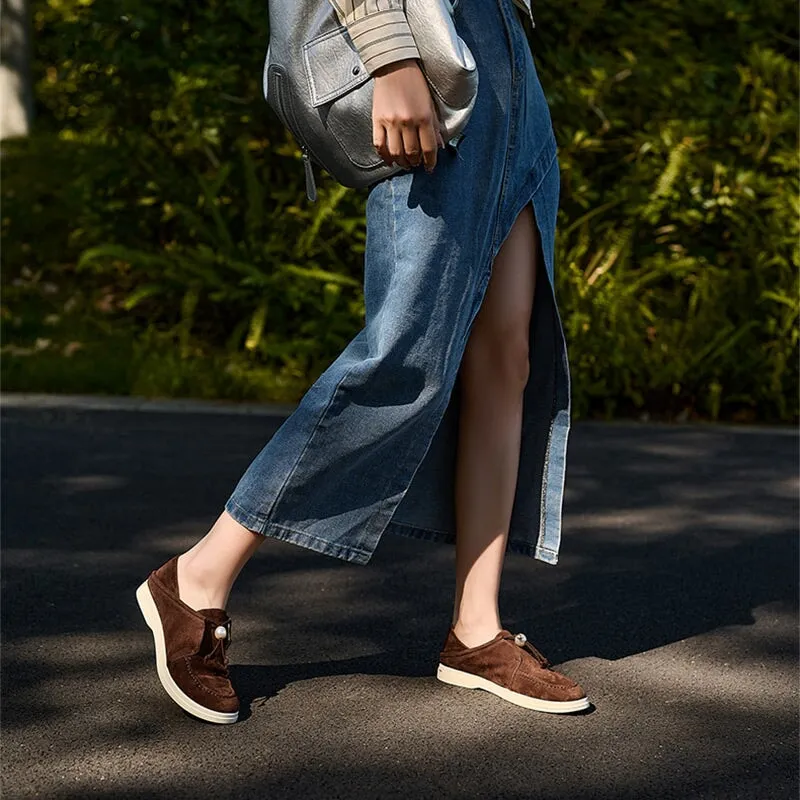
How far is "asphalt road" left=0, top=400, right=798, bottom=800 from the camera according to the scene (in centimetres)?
246

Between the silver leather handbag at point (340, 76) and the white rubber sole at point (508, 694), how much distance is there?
0.98 m

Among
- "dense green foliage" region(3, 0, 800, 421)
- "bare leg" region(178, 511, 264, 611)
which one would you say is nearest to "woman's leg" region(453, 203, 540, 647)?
"bare leg" region(178, 511, 264, 611)

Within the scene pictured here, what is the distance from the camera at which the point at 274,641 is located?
3.21 metres

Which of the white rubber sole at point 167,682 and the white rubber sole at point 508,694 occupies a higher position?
the white rubber sole at point 167,682

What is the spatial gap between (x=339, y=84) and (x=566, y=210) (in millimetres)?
4854

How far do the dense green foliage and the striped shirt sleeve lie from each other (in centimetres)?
422

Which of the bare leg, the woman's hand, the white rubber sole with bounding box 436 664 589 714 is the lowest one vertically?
the white rubber sole with bounding box 436 664 589 714

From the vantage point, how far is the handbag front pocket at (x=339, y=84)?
248 centimetres

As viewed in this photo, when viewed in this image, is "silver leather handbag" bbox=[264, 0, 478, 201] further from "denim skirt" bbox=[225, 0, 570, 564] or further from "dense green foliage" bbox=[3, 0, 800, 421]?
"dense green foliage" bbox=[3, 0, 800, 421]

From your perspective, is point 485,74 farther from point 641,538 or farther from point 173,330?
point 173,330

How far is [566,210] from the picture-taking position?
725 centimetres

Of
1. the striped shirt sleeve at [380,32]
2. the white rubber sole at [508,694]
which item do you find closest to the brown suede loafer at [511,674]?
the white rubber sole at [508,694]

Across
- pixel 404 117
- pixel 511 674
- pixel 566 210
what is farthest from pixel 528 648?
pixel 566 210

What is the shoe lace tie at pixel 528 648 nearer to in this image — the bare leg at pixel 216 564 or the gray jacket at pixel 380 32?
the bare leg at pixel 216 564
